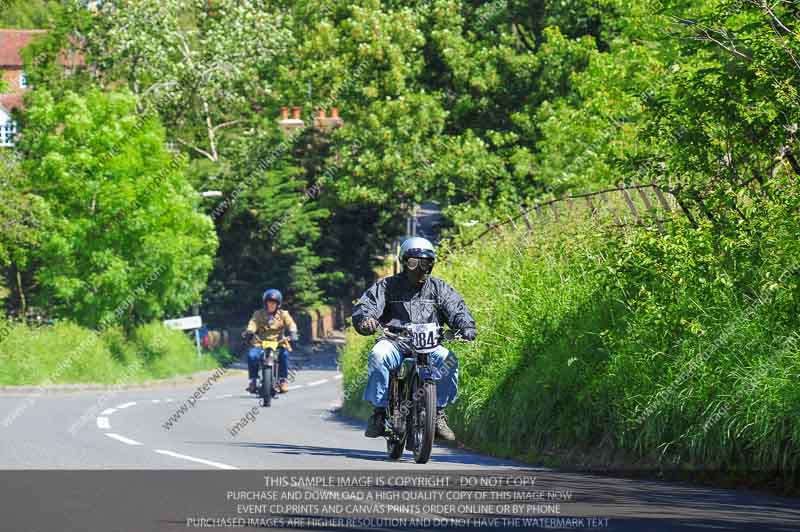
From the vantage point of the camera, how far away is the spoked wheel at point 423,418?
12.2 metres

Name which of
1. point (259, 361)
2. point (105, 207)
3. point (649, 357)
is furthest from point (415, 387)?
point (105, 207)

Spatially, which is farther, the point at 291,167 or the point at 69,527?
the point at 291,167

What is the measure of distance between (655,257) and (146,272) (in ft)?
107

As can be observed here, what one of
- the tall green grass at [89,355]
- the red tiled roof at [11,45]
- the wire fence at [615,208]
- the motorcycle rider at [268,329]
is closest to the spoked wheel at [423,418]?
the wire fence at [615,208]

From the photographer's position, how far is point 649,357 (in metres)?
14.6

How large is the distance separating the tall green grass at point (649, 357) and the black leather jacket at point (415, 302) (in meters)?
2.26

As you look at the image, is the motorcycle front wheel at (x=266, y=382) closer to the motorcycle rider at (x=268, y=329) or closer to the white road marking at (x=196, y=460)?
the motorcycle rider at (x=268, y=329)

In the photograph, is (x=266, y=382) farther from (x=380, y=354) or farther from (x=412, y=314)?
(x=412, y=314)

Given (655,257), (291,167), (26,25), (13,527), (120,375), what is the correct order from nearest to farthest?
1. (13,527)
2. (655,257)
3. (120,375)
4. (291,167)
5. (26,25)

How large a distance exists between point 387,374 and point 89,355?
30399 mm

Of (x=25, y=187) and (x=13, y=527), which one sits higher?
(x=25, y=187)

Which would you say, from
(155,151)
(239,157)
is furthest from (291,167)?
(155,151)

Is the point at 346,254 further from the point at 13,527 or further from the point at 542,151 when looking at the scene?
the point at 13,527

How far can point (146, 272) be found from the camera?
150 ft
